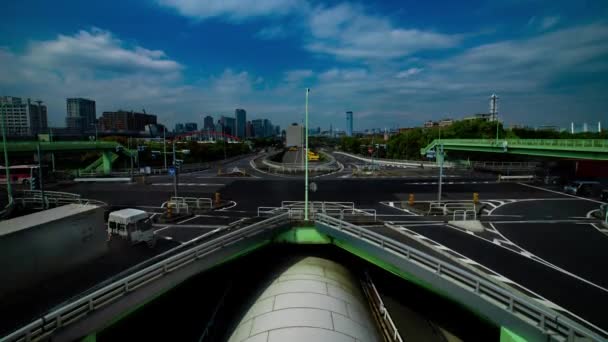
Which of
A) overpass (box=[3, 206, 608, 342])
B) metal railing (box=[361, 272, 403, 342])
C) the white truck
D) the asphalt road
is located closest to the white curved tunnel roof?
metal railing (box=[361, 272, 403, 342])

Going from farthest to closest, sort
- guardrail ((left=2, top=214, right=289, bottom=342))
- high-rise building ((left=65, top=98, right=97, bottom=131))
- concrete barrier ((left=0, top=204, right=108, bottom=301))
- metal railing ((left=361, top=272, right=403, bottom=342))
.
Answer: high-rise building ((left=65, top=98, right=97, bottom=131))
metal railing ((left=361, top=272, right=403, bottom=342))
concrete barrier ((left=0, top=204, right=108, bottom=301))
guardrail ((left=2, top=214, right=289, bottom=342))

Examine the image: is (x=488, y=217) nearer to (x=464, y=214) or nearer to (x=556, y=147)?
(x=464, y=214)

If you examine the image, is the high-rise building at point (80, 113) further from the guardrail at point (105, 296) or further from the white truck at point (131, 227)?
the guardrail at point (105, 296)

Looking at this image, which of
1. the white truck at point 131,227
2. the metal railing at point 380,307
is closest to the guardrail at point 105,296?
the metal railing at point 380,307

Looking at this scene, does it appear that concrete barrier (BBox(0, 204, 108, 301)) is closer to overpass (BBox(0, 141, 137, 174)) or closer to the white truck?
the white truck

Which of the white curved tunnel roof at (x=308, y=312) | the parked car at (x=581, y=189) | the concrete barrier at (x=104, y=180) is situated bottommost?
the white curved tunnel roof at (x=308, y=312)

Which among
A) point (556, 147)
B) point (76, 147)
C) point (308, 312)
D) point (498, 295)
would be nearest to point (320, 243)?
point (308, 312)

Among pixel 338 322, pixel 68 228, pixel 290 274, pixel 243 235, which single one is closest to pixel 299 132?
pixel 243 235
